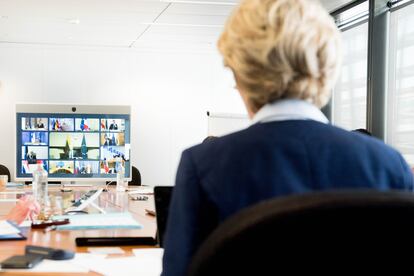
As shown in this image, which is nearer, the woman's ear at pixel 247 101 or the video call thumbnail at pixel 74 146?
the woman's ear at pixel 247 101

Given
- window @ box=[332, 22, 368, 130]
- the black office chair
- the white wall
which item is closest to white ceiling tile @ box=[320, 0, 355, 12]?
window @ box=[332, 22, 368, 130]

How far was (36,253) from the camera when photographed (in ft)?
5.31

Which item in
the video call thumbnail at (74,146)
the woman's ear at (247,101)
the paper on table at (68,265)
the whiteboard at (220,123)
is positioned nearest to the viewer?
the woman's ear at (247,101)

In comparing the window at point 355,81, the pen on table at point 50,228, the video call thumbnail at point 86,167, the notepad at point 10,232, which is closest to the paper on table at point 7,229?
the notepad at point 10,232

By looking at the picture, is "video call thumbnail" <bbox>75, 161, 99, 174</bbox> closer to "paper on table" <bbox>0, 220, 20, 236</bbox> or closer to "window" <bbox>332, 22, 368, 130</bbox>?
"paper on table" <bbox>0, 220, 20, 236</bbox>

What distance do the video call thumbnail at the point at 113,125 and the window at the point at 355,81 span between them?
8.89ft

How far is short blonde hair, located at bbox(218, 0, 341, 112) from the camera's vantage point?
2.90ft

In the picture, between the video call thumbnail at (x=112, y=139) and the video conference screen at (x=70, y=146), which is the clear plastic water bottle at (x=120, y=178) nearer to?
the video conference screen at (x=70, y=146)

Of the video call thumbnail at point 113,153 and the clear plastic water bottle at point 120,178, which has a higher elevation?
the video call thumbnail at point 113,153

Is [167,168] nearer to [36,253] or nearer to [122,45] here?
[122,45]

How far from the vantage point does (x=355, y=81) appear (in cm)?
600

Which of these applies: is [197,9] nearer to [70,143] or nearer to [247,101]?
[70,143]

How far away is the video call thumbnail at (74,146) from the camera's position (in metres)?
4.07

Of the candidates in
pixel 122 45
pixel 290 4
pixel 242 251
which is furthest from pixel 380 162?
pixel 122 45
